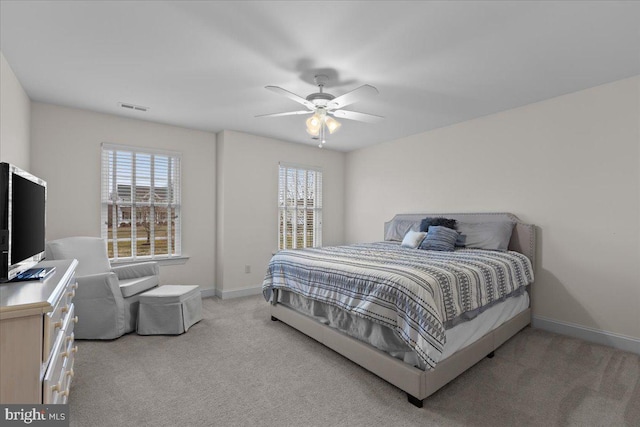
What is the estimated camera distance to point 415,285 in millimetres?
2006

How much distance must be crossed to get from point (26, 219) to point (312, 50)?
2249 mm

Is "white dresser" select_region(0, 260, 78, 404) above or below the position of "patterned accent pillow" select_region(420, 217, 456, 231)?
below

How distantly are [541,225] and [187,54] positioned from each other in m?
4.04

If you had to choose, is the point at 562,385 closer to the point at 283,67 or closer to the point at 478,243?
the point at 478,243

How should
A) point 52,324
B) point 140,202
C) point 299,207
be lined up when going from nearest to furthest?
point 52,324, point 140,202, point 299,207

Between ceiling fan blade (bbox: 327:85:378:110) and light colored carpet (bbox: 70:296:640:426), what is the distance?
2.29 metres

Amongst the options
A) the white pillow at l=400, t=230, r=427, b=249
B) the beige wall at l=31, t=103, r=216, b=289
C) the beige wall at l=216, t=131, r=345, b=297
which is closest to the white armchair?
the beige wall at l=31, t=103, r=216, b=289

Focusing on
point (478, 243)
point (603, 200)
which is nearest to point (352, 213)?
point (478, 243)

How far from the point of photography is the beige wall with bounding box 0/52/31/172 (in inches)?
97.0

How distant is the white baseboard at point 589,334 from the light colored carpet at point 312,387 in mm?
121

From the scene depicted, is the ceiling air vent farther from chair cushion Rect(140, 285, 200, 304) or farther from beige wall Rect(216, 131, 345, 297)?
chair cushion Rect(140, 285, 200, 304)

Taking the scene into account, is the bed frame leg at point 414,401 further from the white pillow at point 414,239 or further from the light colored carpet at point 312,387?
the white pillow at point 414,239

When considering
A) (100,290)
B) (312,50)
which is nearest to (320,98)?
(312,50)

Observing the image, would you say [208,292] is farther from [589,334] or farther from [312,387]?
[589,334]
